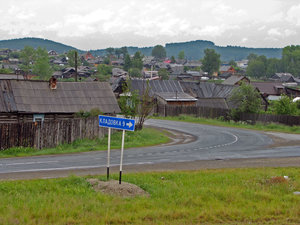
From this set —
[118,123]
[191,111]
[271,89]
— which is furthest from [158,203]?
[271,89]

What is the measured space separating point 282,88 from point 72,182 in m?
89.7

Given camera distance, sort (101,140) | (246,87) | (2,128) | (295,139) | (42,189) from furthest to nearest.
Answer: (246,87) → (295,139) → (101,140) → (2,128) → (42,189)

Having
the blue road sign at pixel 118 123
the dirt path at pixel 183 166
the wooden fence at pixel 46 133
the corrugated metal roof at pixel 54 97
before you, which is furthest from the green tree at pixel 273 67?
the blue road sign at pixel 118 123

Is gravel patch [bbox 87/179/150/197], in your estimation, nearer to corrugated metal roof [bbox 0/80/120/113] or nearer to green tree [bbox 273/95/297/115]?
corrugated metal roof [bbox 0/80/120/113]

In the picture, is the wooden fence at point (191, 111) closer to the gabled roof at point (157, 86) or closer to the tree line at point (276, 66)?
the gabled roof at point (157, 86)

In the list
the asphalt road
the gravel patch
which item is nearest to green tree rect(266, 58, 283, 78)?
the asphalt road

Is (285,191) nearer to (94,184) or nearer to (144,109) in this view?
(94,184)

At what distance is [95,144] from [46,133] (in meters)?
3.45

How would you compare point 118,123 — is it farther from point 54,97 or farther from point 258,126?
point 258,126

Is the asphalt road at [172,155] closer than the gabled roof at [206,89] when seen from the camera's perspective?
Yes

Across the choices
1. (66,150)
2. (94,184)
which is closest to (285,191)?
(94,184)

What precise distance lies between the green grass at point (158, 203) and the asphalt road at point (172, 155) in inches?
211

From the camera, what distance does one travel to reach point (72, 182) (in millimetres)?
13742

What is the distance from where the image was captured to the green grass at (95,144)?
23844 mm
